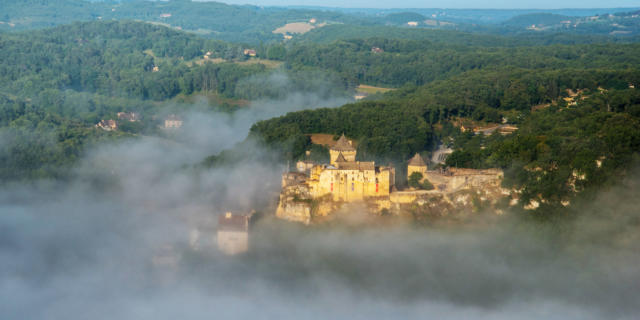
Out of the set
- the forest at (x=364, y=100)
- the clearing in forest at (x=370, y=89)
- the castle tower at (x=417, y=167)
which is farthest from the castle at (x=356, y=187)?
the clearing in forest at (x=370, y=89)

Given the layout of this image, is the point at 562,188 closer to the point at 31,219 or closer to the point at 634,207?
the point at 634,207

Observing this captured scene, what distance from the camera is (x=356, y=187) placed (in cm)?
3684

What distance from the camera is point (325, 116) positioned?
206 feet

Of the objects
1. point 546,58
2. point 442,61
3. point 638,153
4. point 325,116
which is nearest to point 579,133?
point 638,153

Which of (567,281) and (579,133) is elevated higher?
(579,133)

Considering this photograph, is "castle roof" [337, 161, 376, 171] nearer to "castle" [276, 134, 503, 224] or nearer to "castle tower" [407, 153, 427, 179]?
"castle" [276, 134, 503, 224]

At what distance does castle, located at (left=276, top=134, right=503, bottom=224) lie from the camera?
121 ft

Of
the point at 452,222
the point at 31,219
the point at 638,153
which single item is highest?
the point at 638,153

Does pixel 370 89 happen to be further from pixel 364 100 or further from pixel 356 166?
pixel 356 166

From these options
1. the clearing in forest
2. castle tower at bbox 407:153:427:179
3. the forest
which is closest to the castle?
castle tower at bbox 407:153:427:179

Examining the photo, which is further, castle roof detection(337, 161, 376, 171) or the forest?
the forest

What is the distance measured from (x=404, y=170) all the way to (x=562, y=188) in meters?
9.55

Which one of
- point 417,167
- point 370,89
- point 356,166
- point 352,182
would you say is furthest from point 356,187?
point 370,89

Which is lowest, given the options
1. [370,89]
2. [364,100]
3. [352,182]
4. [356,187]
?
[370,89]
